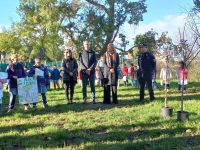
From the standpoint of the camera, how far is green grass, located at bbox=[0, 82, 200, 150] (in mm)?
8031

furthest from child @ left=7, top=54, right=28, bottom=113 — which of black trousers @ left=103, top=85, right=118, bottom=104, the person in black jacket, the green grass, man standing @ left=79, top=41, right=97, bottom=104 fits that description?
black trousers @ left=103, top=85, right=118, bottom=104

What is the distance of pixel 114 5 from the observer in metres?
35.0

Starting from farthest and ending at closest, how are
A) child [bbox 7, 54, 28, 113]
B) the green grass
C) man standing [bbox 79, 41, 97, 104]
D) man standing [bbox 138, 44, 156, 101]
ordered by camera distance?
man standing [bbox 138, 44, 156, 101] < man standing [bbox 79, 41, 97, 104] < child [bbox 7, 54, 28, 113] < the green grass

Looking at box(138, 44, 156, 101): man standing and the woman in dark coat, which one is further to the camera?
box(138, 44, 156, 101): man standing

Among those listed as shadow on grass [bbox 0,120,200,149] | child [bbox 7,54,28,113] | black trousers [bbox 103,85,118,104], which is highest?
child [bbox 7,54,28,113]

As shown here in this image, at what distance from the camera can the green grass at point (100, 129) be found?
8031 mm

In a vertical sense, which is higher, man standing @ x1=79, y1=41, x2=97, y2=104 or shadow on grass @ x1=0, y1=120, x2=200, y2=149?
man standing @ x1=79, y1=41, x2=97, y2=104

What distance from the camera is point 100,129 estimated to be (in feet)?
31.6

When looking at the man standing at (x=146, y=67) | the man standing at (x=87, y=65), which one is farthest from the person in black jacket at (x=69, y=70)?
the man standing at (x=146, y=67)

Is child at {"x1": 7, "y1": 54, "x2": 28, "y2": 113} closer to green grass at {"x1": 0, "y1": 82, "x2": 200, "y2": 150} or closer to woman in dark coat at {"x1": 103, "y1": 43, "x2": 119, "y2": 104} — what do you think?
green grass at {"x1": 0, "y1": 82, "x2": 200, "y2": 150}

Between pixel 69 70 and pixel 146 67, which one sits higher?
pixel 146 67

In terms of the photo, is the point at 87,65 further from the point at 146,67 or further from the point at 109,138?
the point at 109,138

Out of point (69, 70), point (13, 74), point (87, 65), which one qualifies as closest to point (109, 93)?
point (87, 65)

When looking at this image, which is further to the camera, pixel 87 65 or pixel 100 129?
pixel 87 65
